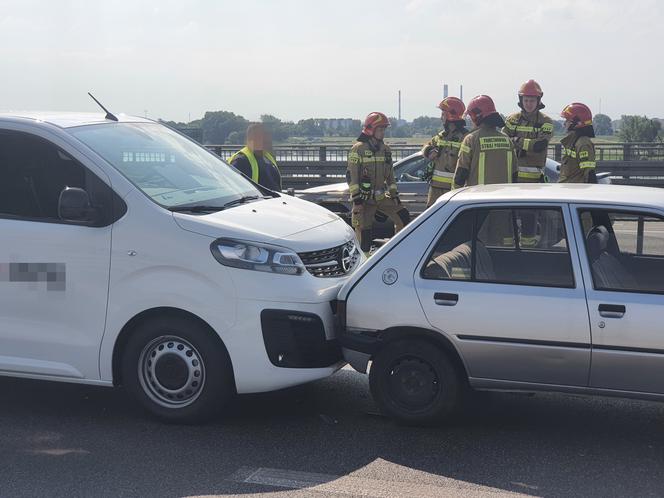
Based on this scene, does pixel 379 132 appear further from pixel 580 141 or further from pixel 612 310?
pixel 612 310

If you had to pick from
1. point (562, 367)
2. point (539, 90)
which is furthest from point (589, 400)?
point (539, 90)

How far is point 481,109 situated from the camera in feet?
29.4

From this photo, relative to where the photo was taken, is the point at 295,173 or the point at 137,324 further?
the point at 295,173

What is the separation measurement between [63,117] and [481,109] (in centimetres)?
462

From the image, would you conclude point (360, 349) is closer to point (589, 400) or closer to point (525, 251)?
point (525, 251)

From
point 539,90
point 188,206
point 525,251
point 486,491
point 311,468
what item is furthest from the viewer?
point 539,90

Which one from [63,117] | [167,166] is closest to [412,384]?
[167,166]

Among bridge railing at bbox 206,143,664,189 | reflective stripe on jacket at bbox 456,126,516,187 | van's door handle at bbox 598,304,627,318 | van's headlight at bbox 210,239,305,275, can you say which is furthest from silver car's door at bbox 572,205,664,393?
bridge railing at bbox 206,143,664,189

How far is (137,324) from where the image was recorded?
5.30 meters

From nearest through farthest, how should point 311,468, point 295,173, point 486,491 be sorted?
1. point 486,491
2. point 311,468
3. point 295,173

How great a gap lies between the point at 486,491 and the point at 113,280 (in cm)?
253

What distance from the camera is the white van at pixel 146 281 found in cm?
512

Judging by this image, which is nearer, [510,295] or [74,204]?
[510,295]

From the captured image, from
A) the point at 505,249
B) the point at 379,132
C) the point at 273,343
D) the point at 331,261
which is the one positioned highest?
the point at 379,132
